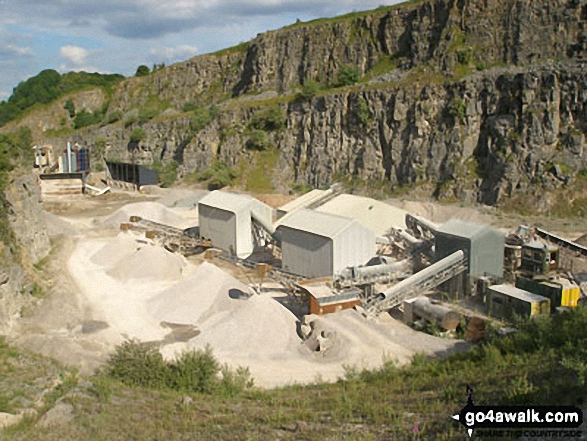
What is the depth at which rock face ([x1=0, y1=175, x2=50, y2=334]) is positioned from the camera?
2678cm

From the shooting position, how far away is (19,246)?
32.6 meters

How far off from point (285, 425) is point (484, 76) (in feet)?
156

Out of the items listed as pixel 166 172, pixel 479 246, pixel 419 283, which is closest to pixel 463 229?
pixel 479 246

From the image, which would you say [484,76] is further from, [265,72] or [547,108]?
[265,72]

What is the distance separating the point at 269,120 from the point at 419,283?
4613 cm

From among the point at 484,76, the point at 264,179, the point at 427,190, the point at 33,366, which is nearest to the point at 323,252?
the point at 33,366

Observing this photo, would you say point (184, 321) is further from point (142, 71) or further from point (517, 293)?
point (142, 71)

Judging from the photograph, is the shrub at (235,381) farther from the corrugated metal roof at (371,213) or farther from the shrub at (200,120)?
the shrub at (200,120)

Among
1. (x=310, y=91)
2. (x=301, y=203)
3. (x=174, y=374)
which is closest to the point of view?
→ (x=174, y=374)

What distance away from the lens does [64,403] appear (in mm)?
15961

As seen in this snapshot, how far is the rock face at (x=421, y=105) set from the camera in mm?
49500

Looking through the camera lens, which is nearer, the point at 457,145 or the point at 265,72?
the point at 457,145

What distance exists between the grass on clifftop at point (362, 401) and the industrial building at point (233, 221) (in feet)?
63.1

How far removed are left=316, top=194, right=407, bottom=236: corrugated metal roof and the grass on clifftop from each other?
2158 cm
